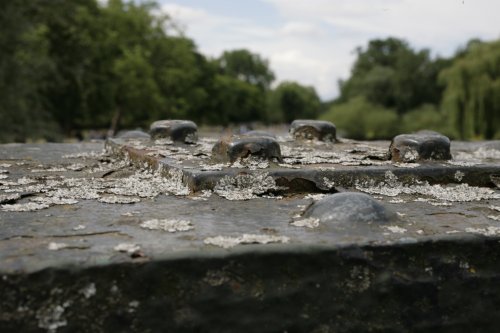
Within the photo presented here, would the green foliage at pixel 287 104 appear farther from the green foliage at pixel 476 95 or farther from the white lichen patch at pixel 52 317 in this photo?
the white lichen patch at pixel 52 317

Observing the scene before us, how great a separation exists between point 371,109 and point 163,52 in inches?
1026

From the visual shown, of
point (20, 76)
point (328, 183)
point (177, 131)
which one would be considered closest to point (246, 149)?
point (328, 183)

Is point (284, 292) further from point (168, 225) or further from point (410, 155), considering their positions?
point (410, 155)

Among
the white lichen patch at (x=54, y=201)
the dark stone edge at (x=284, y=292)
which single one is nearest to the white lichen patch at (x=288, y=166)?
the white lichen patch at (x=54, y=201)

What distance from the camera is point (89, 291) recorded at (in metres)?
2.05

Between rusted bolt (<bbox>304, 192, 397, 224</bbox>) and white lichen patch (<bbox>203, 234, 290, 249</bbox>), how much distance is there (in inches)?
14.8

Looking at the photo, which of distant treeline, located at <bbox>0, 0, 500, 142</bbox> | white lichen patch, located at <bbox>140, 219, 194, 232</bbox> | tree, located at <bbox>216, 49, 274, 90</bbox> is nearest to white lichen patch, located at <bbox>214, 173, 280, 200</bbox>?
white lichen patch, located at <bbox>140, 219, 194, 232</bbox>

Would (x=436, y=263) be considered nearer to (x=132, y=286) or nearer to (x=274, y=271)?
(x=274, y=271)

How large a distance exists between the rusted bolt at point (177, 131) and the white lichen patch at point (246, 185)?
6.80 feet

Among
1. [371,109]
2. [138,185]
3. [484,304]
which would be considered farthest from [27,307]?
[371,109]

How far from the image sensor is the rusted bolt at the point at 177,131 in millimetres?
5465

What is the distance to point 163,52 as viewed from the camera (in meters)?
38.7

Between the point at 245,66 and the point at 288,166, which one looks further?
the point at 245,66

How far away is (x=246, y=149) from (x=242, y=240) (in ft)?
5.10
